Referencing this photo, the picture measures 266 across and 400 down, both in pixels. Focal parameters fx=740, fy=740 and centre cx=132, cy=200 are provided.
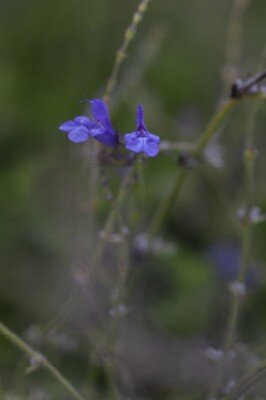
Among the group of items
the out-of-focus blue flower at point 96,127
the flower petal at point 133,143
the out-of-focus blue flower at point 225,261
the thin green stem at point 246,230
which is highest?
the flower petal at point 133,143

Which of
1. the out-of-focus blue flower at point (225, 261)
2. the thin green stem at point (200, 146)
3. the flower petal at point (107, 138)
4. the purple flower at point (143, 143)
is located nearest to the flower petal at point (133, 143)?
the purple flower at point (143, 143)

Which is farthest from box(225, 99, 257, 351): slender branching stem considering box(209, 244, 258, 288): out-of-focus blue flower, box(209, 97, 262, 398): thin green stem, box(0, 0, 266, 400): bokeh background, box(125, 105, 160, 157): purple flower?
box(209, 244, 258, 288): out-of-focus blue flower

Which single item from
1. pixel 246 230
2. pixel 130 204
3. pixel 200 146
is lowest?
pixel 130 204

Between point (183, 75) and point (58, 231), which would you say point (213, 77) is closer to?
point (183, 75)

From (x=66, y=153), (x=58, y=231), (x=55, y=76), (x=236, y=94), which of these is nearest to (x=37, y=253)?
(x=58, y=231)

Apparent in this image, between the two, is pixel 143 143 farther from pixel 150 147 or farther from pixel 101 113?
pixel 101 113

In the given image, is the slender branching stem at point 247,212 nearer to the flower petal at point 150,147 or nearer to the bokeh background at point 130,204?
the bokeh background at point 130,204

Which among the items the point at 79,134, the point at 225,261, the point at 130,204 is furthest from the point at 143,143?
the point at 225,261
